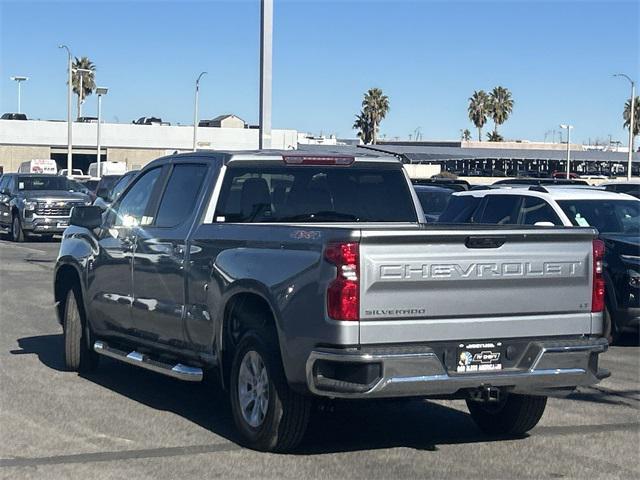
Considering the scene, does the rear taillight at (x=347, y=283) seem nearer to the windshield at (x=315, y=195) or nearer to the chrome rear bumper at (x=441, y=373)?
the chrome rear bumper at (x=441, y=373)

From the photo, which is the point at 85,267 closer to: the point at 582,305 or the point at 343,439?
the point at 343,439

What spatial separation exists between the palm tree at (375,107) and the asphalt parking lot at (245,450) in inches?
3383

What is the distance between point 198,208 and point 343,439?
80.4 inches

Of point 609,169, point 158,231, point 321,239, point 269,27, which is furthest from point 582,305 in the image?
point 609,169

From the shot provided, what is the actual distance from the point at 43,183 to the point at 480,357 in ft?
83.7

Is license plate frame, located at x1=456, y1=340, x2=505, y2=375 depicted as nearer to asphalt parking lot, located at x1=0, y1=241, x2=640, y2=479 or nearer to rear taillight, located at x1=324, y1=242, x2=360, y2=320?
asphalt parking lot, located at x1=0, y1=241, x2=640, y2=479

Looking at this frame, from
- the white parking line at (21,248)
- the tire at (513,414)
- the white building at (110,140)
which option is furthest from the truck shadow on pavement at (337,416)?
the white building at (110,140)

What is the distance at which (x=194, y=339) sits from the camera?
316 inches

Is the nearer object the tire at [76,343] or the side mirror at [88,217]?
the side mirror at [88,217]

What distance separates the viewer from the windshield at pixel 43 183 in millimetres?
30406

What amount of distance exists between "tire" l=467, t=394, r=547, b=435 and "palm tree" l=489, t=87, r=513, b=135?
95.1m

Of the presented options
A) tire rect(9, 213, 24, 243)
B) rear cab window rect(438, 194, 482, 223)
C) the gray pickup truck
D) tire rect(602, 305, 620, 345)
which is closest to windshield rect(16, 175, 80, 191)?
the gray pickup truck

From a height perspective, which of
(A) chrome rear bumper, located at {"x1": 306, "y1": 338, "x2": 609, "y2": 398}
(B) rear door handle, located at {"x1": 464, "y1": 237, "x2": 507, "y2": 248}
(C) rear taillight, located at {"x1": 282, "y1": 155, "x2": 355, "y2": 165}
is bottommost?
(A) chrome rear bumper, located at {"x1": 306, "y1": 338, "x2": 609, "y2": 398}

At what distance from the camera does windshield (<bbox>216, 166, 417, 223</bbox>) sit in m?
8.38
